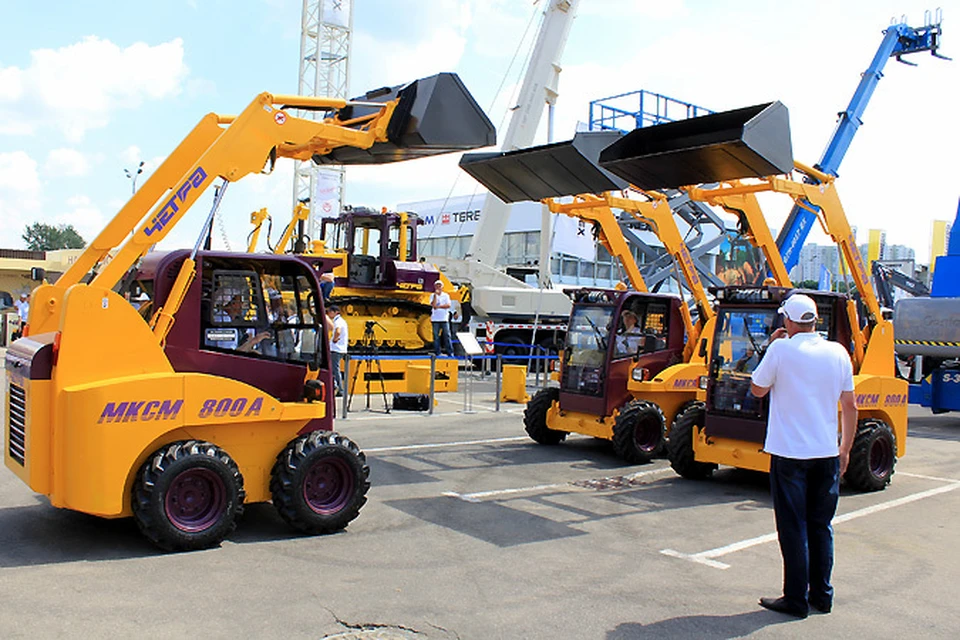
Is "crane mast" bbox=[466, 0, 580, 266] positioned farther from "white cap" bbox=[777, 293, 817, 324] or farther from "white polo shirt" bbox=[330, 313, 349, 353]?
"white cap" bbox=[777, 293, 817, 324]

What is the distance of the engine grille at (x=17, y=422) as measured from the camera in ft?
21.3

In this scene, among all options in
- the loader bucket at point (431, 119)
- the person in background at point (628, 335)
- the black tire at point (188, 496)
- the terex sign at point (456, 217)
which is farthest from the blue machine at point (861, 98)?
the terex sign at point (456, 217)

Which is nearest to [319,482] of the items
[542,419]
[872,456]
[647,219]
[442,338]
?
[542,419]

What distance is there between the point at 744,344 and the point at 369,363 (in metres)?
8.22

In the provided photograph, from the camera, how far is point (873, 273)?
2722 cm

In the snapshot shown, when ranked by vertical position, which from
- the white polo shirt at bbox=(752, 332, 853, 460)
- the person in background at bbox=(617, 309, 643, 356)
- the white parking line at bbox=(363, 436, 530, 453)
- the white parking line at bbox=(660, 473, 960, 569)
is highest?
the person in background at bbox=(617, 309, 643, 356)

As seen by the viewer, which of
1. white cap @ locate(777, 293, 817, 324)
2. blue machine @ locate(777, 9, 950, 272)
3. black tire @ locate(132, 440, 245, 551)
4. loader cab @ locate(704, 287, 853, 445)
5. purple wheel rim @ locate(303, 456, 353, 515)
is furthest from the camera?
blue machine @ locate(777, 9, 950, 272)

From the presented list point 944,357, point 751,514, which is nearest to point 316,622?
point 751,514

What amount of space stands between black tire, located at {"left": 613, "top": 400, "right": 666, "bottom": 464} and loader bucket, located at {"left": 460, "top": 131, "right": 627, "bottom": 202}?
2707 millimetres

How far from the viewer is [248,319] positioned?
278 inches

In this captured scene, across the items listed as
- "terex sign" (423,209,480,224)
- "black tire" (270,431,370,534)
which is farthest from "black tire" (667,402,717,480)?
"terex sign" (423,209,480,224)

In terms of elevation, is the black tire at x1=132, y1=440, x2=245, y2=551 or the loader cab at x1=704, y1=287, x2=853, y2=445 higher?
the loader cab at x1=704, y1=287, x2=853, y2=445

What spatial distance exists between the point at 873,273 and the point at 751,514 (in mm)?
21366

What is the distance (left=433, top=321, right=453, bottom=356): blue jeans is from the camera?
17.0m
